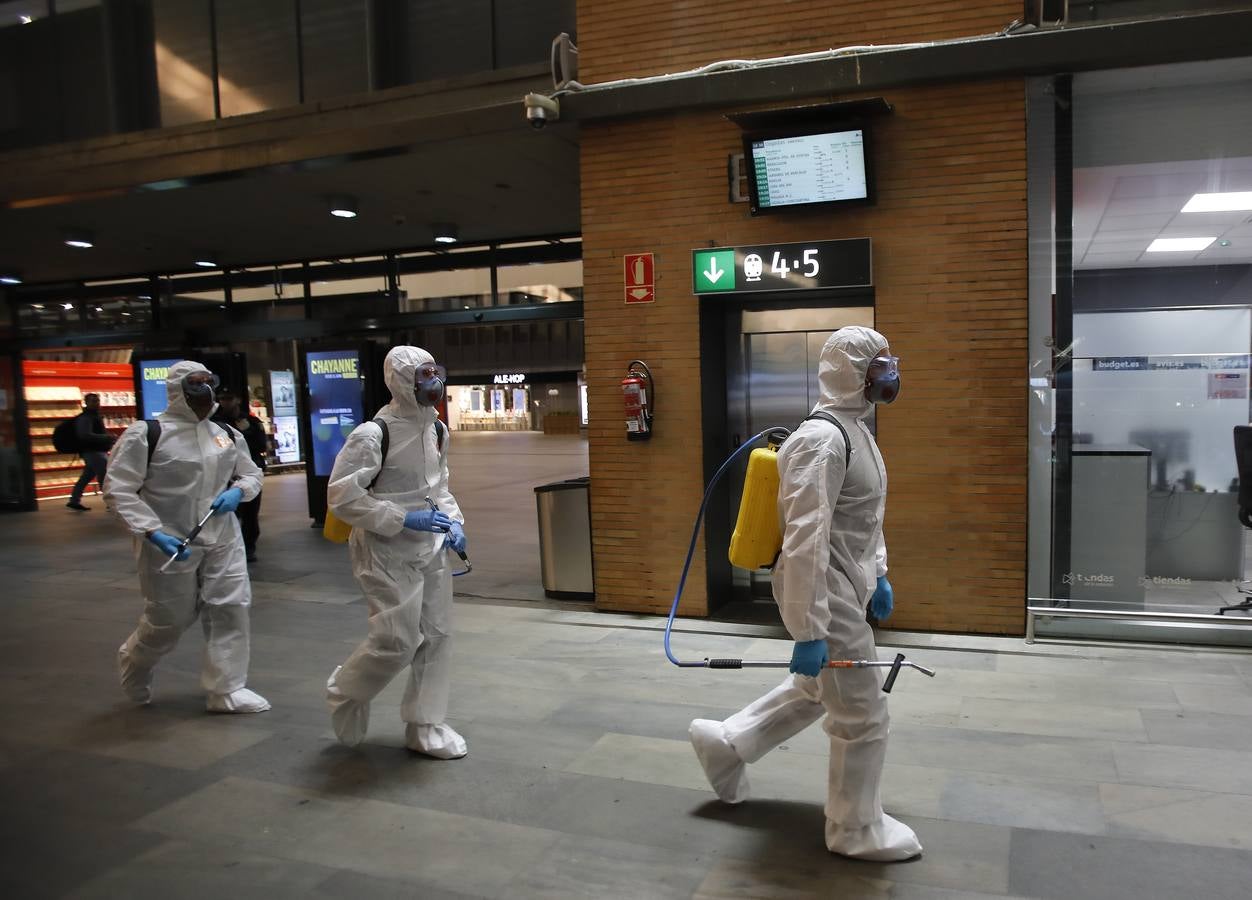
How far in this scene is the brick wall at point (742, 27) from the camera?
5883 millimetres

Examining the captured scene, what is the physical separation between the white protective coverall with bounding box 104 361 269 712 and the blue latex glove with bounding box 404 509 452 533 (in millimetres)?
1586

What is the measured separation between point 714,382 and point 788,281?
1069 mm

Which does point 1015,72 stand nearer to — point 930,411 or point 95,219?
point 930,411

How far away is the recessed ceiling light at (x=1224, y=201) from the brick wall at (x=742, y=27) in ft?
6.07

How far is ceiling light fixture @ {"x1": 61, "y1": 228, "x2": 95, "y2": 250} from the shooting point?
35.7 feet

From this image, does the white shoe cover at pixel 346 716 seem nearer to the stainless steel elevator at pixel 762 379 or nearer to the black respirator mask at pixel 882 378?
the black respirator mask at pixel 882 378

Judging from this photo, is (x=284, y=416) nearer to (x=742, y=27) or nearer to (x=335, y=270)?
(x=335, y=270)

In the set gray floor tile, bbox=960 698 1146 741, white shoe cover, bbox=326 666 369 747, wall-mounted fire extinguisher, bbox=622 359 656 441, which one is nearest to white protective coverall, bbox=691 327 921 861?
gray floor tile, bbox=960 698 1146 741

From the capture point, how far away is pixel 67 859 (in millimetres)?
3465

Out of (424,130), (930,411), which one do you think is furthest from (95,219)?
(930,411)

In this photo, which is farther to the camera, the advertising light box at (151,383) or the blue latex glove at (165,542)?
the advertising light box at (151,383)

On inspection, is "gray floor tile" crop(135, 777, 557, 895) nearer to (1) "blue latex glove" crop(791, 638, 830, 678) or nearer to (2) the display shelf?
(1) "blue latex glove" crop(791, 638, 830, 678)

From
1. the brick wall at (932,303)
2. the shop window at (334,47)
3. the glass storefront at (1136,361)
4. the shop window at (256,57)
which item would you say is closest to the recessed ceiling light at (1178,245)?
the glass storefront at (1136,361)

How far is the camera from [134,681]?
523 centimetres
